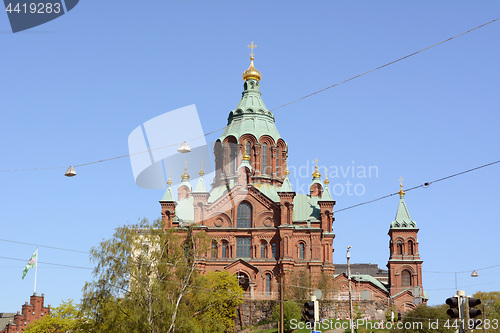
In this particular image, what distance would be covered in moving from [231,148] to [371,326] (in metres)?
26.4

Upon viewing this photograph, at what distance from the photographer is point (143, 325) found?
1927 inches

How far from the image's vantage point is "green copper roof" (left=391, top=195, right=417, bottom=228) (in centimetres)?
8438

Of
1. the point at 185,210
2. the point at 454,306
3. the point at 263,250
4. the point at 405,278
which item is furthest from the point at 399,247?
the point at 454,306

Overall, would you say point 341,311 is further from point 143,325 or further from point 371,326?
point 143,325

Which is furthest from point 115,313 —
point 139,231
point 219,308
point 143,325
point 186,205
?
point 186,205

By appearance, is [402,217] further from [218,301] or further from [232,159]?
[218,301]

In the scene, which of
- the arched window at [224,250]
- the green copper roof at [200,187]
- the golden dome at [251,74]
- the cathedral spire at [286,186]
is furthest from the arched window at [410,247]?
the golden dome at [251,74]

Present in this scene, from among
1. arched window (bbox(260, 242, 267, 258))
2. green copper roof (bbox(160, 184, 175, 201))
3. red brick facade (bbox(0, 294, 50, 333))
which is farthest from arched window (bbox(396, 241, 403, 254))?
red brick facade (bbox(0, 294, 50, 333))

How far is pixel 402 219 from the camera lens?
3344 inches

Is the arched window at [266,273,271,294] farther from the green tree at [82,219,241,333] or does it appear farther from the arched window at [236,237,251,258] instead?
the green tree at [82,219,241,333]

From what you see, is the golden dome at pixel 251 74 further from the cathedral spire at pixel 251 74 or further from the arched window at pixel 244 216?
the arched window at pixel 244 216

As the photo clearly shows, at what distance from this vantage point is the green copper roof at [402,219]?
84375 millimetres

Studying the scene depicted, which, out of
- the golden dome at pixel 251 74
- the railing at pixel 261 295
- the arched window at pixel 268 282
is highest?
the golden dome at pixel 251 74

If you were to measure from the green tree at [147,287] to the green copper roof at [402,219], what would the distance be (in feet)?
113
